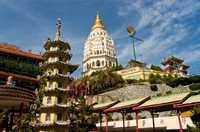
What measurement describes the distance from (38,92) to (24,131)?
137 cm

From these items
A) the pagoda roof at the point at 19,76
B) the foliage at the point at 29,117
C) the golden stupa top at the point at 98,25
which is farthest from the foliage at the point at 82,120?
the golden stupa top at the point at 98,25

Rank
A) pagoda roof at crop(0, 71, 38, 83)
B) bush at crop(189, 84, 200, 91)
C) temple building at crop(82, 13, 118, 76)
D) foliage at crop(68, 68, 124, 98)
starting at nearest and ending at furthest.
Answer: pagoda roof at crop(0, 71, 38, 83) < bush at crop(189, 84, 200, 91) < foliage at crop(68, 68, 124, 98) < temple building at crop(82, 13, 118, 76)

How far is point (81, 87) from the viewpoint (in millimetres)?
52031

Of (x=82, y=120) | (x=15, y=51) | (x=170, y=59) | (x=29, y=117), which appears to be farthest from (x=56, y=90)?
(x=170, y=59)

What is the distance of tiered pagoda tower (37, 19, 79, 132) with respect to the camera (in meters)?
20.6

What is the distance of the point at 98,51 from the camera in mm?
77625

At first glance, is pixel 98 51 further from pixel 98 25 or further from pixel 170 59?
pixel 170 59

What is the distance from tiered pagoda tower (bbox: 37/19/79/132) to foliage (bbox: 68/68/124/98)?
80.9ft

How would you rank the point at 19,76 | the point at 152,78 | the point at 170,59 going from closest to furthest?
the point at 19,76, the point at 152,78, the point at 170,59

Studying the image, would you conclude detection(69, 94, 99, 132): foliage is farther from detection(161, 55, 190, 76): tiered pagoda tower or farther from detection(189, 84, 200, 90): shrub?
detection(161, 55, 190, 76): tiered pagoda tower

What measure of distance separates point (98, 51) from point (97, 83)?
97.4ft

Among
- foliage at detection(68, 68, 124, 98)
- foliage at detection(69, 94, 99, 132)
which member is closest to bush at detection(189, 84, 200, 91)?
foliage at detection(68, 68, 124, 98)

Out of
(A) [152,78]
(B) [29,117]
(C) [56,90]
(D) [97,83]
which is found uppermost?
(A) [152,78]

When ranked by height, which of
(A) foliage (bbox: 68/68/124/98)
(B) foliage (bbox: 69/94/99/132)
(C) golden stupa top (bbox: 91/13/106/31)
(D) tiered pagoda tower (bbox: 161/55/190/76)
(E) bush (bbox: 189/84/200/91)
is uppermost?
(C) golden stupa top (bbox: 91/13/106/31)
